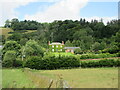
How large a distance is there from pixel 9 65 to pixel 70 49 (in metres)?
13.9

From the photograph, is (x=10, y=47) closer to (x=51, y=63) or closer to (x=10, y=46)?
(x=10, y=46)

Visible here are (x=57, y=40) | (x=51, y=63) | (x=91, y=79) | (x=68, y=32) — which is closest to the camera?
(x=91, y=79)

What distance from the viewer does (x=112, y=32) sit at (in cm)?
3494

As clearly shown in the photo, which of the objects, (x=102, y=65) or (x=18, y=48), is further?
(x=18, y=48)

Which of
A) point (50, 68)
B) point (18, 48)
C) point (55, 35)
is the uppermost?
point (55, 35)

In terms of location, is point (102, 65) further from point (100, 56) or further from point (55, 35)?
point (55, 35)

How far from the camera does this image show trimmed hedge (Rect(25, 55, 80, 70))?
569 inches

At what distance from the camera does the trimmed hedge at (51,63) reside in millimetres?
14453

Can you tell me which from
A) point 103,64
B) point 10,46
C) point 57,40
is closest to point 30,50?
point 10,46

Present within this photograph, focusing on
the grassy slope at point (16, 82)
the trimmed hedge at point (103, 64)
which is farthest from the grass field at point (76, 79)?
the trimmed hedge at point (103, 64)

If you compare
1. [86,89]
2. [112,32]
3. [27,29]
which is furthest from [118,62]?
[27,29]

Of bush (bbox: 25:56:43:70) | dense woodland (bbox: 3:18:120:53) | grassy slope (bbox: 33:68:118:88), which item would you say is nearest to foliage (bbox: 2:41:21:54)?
bush (bbox: 25:56:43:70)

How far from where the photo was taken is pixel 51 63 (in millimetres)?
14469

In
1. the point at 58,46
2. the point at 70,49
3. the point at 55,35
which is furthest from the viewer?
the point at 55,35
